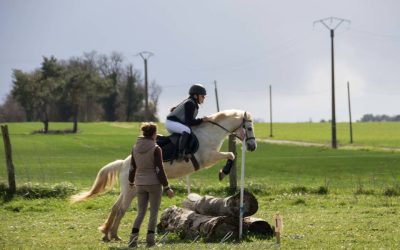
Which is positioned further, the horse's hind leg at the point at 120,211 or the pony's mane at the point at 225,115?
the pony's mane at the point at 225,115

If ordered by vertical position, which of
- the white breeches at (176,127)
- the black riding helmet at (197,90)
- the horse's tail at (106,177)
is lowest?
the horse's tail at (106,177)

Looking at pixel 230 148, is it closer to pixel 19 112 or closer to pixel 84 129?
pixel 84 129

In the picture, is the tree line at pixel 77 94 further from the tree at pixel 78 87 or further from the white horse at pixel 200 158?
the white horse at pixel 200 158

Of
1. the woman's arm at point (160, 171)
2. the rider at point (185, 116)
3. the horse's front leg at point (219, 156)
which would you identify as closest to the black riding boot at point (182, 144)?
the rider at point (185, 116)

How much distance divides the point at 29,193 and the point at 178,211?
8269mm

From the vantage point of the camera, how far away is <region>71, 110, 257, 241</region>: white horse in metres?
11.3

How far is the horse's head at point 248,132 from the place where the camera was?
11469 mm

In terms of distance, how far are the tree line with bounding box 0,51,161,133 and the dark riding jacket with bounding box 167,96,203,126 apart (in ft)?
280

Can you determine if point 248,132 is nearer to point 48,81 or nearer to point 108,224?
point 108,224

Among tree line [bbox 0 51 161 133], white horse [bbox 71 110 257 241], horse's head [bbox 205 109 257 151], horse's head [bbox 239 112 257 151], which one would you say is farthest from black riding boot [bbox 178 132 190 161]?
tree line [bbox 0 51 161 133]

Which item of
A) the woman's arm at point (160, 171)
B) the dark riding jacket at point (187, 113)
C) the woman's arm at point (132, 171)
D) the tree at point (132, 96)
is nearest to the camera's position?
the woman's arm at point (160, 171)

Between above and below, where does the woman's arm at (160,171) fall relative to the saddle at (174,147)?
below

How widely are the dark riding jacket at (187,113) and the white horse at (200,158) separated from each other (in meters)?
0.28

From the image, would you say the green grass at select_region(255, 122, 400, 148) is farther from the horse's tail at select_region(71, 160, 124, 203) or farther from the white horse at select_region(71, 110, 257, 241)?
the horse's tail at select_region(71, 160, 124, 203)
